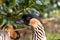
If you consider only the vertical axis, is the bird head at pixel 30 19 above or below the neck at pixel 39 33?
above

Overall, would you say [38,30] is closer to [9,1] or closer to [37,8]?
[37,8]

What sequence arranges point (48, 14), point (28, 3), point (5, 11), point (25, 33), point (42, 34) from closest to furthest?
1. point (28, 3)
2. point (42, 34)
3. point (5, 11)
4. point (25, 33)
5. point (48, 14)

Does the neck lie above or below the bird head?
below

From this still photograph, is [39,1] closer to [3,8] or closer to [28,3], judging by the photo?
[28,3]

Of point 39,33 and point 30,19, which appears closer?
point 30,19

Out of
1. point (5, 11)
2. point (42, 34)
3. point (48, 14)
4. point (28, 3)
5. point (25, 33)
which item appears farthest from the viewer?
point (48, 14)

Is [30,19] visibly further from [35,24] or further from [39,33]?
[39,33]

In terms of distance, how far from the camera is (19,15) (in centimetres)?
302

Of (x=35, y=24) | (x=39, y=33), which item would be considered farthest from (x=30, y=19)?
(x=39, y=33)

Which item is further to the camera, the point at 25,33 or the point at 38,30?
the point at 25,33

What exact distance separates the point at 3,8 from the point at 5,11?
0.04 metres

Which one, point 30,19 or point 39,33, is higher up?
point 30,19

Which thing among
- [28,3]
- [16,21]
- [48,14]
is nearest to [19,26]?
[16,21]

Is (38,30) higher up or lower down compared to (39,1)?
lower down
